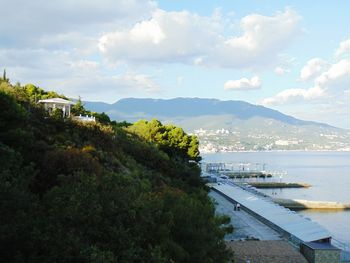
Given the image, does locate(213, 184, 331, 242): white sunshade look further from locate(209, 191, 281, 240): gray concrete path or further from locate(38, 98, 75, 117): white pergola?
locate(38, 98, 75, 117): white pergola

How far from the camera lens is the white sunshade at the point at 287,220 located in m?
25.5

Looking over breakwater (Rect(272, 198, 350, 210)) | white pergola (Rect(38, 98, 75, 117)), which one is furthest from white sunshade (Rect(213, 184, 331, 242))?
white pergola (Rect(38, 98, 75, 117))

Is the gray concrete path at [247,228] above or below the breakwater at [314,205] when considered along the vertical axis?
above

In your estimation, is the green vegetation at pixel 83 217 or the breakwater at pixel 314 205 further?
the breakwater at pixel 314 205

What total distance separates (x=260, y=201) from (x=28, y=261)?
→ 36.3 metres

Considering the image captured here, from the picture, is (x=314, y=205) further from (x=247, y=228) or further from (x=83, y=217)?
(x=83, y=217)

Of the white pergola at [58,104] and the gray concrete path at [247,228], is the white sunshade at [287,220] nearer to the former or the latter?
the gray concrete path at [247,228]

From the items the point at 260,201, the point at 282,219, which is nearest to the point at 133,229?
the point at 282,219

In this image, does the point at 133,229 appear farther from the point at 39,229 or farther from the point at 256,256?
the point at 256,256

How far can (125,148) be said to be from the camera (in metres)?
33.8

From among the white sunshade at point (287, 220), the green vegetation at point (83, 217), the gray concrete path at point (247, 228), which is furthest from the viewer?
the gray concrete path at point (247, 228)

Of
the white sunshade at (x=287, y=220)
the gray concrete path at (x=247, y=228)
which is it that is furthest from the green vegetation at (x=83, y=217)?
the gray concrete path at (x=247, y=228)

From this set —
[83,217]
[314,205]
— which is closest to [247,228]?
[83,217]

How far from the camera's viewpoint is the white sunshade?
2547 centimetres
